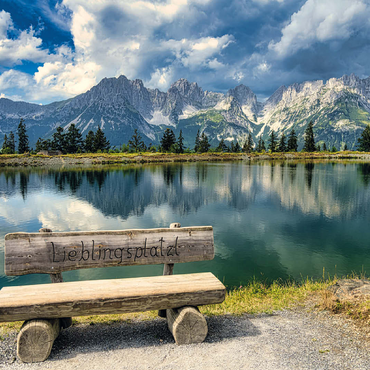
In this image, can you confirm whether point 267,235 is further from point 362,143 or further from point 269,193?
point 362,143

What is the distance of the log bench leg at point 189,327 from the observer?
5.42 metres

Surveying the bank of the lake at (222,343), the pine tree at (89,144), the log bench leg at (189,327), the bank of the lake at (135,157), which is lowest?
the bank of the lake at (222,343)

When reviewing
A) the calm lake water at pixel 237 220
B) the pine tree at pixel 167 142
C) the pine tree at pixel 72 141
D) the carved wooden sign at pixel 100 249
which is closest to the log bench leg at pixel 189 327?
the carved wooden sign at pixel 100 249

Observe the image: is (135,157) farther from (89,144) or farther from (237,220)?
(237,220)

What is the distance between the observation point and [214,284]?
5.88 metres

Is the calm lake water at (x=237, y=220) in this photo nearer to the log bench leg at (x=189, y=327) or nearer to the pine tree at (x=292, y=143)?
the log bench leg at (x=189, y=327)

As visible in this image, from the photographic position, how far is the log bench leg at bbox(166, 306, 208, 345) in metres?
5.42

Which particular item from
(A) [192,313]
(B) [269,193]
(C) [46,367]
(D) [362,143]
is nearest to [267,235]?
(A) [192,313]

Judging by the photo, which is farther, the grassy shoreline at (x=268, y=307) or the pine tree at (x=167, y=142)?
the pine tree at (x=167, y=142)

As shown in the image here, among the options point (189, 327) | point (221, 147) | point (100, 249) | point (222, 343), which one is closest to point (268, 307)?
point (222, 343)

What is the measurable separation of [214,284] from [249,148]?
179002 millimetres

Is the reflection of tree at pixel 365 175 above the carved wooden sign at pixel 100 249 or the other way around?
the other way around

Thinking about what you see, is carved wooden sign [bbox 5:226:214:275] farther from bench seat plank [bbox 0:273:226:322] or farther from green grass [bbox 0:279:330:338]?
green grass [bbox 0:279:330:338]

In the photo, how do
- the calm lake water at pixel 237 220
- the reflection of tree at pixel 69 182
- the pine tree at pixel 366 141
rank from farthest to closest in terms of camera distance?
the pine tree at pixel 366 141 → the reflection of tree at pixel 69 182 → the calm lake water at pixel 237 220
